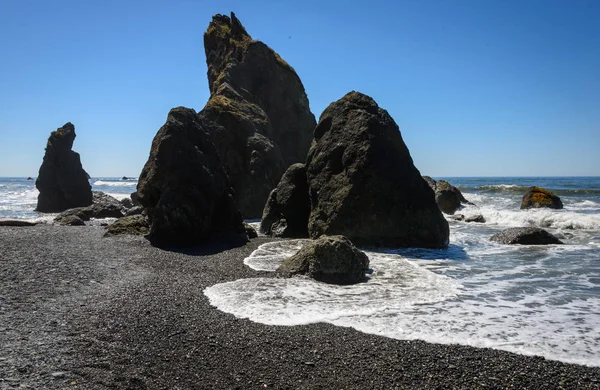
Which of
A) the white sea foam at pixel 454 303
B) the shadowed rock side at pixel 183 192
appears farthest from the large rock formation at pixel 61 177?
the white sea foam at pixel 454 303

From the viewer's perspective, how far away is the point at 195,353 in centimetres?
582

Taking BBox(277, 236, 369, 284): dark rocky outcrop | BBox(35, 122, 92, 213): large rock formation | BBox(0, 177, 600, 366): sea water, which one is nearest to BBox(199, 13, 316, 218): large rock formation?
BBox(35, 122, 92, 213): large rock formation

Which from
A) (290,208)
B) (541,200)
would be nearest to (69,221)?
(290,208)

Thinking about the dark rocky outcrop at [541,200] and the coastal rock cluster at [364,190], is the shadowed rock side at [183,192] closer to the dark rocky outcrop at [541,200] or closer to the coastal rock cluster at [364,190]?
the coastal rock cluster at [364,190]

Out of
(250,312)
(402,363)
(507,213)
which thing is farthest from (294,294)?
(507,213)

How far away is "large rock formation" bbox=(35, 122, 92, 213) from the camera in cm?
3973

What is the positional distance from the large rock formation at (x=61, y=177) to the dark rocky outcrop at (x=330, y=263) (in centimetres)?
3565

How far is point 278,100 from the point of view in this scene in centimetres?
4416

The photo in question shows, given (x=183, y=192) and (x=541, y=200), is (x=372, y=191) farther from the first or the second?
(x=541, y=200)

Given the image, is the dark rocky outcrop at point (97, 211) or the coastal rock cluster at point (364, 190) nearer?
the coastal rock cluster at point (364, 190)

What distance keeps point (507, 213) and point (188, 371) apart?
82.2ft

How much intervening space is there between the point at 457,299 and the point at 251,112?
2863 cm

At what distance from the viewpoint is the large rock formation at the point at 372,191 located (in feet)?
52.1

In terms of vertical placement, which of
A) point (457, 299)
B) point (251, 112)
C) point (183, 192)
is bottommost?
point (457, 299)
